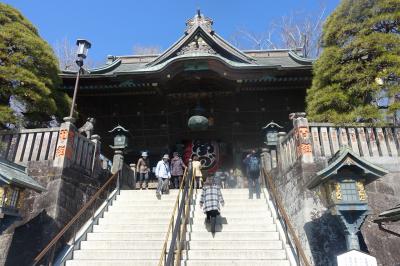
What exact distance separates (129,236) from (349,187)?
16.6 feet

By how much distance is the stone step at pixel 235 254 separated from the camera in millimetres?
6918

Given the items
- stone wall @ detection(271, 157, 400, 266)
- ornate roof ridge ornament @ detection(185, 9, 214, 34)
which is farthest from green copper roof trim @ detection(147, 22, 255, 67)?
stone wall @ detection(271, 157, 400, 266)

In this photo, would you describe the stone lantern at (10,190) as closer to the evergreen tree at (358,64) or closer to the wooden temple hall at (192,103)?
the wooden temple hall at (192,103)

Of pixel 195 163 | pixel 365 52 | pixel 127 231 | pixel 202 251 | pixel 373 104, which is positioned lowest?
pixel 202 251

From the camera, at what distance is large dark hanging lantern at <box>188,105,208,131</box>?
42.9 ft

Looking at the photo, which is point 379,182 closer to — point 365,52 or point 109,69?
point 365,52

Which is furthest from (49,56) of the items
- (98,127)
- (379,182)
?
(379,182)

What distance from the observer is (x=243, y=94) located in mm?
14047

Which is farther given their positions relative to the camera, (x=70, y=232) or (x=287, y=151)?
(x=287, y=151)

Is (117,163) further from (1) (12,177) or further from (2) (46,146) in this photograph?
(1) (12,177)

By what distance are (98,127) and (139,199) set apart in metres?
5.65

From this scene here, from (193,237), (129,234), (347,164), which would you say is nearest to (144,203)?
(129,234)

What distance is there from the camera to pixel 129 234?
7934 millimetres

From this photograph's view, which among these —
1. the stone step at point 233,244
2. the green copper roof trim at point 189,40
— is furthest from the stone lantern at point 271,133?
the stone step at point 233,244
